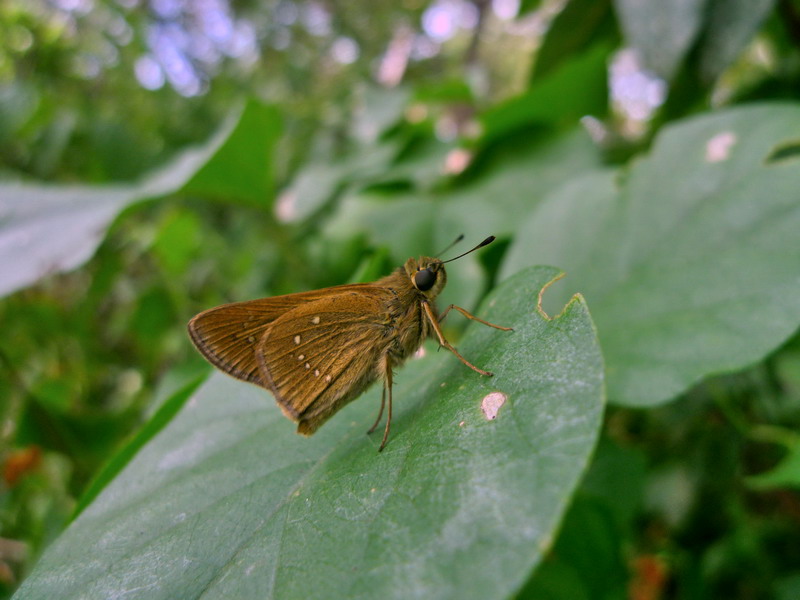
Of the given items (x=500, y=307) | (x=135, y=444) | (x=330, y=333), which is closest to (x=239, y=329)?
(x=330, y=333)

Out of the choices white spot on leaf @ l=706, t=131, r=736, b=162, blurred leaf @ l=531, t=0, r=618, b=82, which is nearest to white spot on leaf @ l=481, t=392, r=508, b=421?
white spot on leaf @ l=706, t=131, r=736, b=162

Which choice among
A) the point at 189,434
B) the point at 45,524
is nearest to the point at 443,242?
the point at 189,434

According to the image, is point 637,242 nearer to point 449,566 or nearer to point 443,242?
point 443,242

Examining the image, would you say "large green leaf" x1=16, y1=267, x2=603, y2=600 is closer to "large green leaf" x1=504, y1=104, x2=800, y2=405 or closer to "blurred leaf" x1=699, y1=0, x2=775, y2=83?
"large green leaf" x1=504, y1=104, x2=800, y2=405

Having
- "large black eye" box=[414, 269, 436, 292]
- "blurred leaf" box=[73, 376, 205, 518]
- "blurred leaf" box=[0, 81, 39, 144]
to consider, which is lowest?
"blurred leaf" box=[73, 376, 205, 518]

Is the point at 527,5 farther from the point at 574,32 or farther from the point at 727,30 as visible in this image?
the point at 727,30

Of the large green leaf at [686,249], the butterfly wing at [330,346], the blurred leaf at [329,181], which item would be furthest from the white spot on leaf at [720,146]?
the blurred leaf at [329,181]
